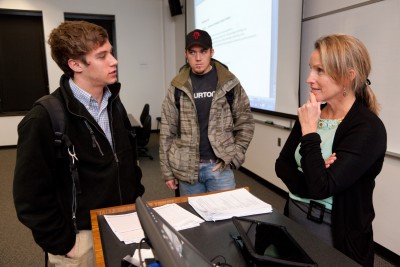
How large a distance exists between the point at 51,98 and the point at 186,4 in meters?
4.88

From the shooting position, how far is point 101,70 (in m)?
1.23

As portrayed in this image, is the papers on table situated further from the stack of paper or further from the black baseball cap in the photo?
the black baseball cap

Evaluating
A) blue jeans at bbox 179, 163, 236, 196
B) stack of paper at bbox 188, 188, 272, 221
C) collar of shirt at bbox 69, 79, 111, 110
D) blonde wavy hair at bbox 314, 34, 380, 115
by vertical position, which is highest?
blonde wavy hair at bbox 314, 34, 380, 115

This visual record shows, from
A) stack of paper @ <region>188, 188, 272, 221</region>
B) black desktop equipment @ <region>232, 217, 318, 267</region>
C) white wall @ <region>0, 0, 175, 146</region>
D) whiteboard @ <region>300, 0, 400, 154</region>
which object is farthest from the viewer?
white wall @ <region>0, 0, 175, 146</region>

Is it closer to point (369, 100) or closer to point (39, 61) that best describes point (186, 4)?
point (39, 61)

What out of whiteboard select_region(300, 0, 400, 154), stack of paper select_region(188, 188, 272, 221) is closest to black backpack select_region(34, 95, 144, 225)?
stack of paper select_region(188, 188, 272, 221)

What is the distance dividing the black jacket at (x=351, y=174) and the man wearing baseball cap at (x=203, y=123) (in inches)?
30.0

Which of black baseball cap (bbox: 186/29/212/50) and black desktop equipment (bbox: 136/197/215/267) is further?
black baseball cap (bbox: 186/29/212/50)

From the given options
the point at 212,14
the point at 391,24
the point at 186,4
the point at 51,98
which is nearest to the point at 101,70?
the point at 51,98

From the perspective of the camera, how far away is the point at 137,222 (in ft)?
3.69

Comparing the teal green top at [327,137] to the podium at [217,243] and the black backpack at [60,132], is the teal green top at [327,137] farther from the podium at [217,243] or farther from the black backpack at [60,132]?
the black backpack at [60,132]

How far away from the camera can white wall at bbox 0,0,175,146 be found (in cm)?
566

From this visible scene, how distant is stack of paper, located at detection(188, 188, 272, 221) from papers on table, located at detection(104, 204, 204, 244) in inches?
2.0

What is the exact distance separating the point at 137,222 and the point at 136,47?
5.68 metres
